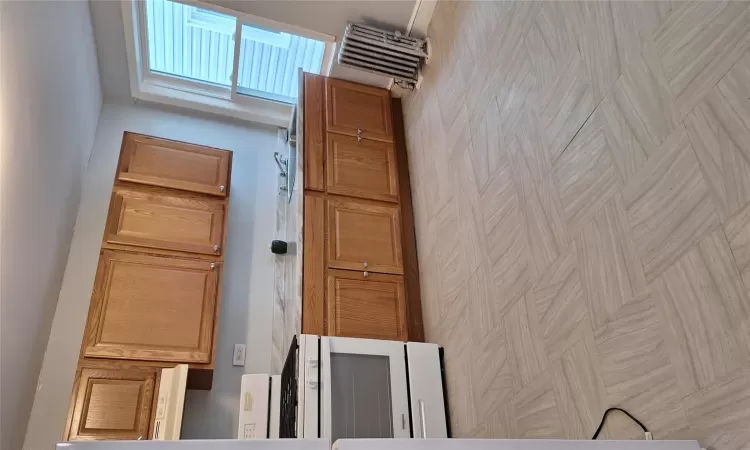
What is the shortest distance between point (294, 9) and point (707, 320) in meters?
2.37

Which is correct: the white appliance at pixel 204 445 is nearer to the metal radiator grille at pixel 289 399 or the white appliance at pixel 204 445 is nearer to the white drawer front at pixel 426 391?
the metal radiator grille at pixel 289 399

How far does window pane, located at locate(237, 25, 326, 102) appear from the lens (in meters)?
3.27

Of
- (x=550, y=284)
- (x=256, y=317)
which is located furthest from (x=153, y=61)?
(x=550, y=284)

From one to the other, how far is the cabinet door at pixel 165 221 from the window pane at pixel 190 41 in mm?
929

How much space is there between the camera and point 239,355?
2812 mm

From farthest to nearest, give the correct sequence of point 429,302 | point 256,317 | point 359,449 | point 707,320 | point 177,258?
point 256,317, point 177,258, point 429,302, point 707,320, point 359,449

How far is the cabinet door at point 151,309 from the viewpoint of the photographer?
2.43 m

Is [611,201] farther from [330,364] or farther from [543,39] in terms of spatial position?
[330,364]

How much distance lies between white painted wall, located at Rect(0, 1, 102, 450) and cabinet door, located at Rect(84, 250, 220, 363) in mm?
240

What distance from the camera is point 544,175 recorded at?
1.75 meters

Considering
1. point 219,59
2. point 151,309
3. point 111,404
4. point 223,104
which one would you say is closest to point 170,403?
point 111,404

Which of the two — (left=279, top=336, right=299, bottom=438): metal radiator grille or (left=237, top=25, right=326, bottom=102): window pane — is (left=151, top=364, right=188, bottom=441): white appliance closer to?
(left=279, top=336, right=299, bottom=438): metal radiator grille

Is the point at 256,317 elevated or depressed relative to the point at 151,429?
elevated

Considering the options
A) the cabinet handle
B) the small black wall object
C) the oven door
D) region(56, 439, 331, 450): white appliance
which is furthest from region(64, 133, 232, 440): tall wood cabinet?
region(56, 439, 331, 450): white appliance
